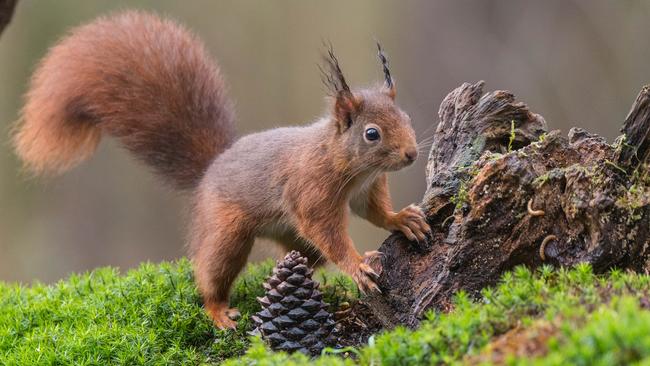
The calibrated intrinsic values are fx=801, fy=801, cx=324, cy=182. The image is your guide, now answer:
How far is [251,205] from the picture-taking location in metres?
3.66

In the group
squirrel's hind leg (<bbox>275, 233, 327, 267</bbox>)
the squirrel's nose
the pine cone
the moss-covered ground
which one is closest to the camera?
the moss-covered ground

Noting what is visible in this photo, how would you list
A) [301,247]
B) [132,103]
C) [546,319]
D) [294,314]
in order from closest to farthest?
[546,319] < [294,314] < [301,247] < [132,103]

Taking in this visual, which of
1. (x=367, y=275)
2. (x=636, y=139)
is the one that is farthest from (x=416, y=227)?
(x=636, y=139)

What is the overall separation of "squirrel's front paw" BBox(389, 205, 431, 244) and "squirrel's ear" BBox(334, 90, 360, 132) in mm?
534

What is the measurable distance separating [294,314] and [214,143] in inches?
62.2

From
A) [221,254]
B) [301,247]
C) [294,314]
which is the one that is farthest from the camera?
[301,247]

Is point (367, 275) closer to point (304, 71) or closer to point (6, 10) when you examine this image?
point (6, 10)

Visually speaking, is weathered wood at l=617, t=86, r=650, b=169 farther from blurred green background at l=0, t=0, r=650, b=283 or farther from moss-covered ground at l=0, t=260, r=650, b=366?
blurred green background at l=0, t=0, r=650, b=283

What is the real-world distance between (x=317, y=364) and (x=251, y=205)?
1.73 metres

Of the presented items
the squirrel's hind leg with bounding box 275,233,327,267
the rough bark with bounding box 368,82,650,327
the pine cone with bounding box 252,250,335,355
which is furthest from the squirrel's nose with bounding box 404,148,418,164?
the squirrel's hind leg with bounding box 275,233,327,267

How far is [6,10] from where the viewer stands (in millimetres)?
3615

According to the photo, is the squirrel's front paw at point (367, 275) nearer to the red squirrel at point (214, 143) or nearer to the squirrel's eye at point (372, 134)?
the red squirrel at point (214, 143)

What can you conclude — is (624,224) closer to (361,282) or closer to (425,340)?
(425,340)

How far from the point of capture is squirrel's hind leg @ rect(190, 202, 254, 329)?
3514 mm
